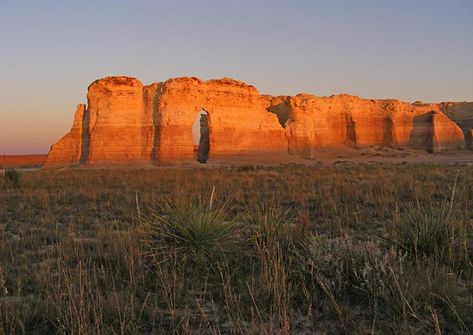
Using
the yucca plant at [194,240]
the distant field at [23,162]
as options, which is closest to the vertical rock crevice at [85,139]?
the distant field at [23,162]

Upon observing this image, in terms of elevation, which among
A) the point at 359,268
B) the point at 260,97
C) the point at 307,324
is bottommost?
the point at 307,324

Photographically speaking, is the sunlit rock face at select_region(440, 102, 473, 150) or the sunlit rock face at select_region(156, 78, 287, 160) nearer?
the sunlit rock face at select_region(156, 78, 287, 160)

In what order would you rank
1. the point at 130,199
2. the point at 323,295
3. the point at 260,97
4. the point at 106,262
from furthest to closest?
the point at 260,97 → the point at 130,199 → the point at 106,262 → the point at 323,295

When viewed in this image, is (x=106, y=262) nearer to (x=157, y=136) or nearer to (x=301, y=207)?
(x=301, y=207)

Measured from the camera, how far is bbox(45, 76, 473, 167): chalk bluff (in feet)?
123

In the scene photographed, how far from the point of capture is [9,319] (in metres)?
3.33

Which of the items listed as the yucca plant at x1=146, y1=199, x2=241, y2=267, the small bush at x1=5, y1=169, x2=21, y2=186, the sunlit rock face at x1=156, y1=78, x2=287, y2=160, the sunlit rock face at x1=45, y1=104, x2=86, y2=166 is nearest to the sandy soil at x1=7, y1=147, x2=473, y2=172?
the sunlit rock face at x1=156, y1=78, x2=287, y2=160

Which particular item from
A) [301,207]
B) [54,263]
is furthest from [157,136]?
[54,263]

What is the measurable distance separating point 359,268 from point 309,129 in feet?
141

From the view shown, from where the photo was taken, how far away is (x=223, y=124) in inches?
1591

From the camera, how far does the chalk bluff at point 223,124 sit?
123 feet

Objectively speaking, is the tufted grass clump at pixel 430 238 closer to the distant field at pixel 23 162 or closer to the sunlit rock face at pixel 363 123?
the sunlit rock face at pixel 363 123

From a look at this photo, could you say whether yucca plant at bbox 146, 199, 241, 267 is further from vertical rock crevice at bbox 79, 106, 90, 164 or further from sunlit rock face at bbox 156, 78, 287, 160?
vertical rock crevice at bbox 79, 106, 90, 164

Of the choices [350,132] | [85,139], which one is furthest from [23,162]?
[350,132]
